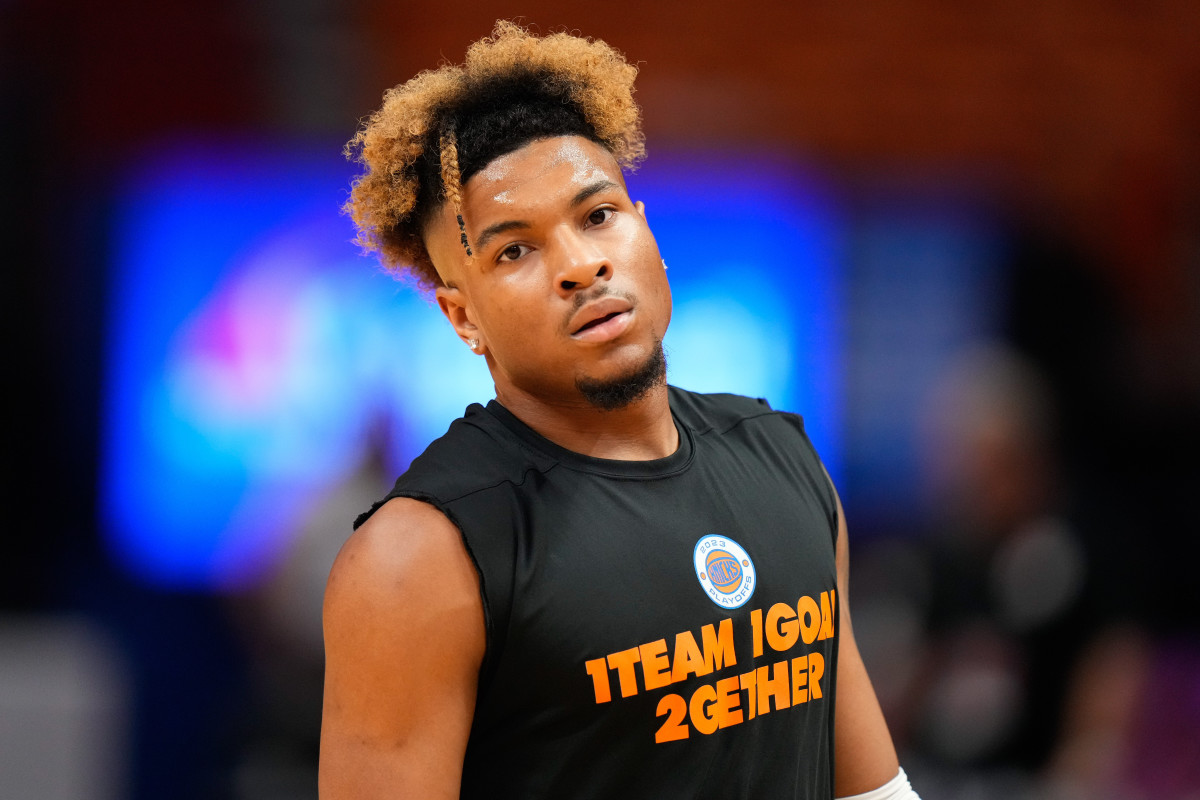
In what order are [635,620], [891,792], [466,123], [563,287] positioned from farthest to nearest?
[891,792]
[466,123]
[563,287]
[635,620]

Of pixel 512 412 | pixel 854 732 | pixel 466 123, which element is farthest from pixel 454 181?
pixel 854 732

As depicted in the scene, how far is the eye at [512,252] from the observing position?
1635 millimetres

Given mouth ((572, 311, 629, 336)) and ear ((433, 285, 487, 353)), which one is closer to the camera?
mouth ((572, 311, 629, 336))

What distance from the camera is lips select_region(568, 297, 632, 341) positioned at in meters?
1.57

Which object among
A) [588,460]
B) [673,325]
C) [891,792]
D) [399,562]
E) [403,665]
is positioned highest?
[673,325]

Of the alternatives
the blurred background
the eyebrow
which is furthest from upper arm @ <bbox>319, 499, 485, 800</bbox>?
the blurred background

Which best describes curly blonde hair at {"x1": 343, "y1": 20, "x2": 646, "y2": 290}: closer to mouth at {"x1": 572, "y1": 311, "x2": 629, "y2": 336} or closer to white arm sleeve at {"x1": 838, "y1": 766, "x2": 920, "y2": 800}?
mouth at {"x1": 572, "y1": 311, "x2": 629, "y2": 336}

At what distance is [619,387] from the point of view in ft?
5.24

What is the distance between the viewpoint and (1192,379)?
14.3ft

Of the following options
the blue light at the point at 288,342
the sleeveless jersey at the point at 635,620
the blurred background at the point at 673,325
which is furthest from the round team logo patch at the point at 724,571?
the blue light at the point at 288,342

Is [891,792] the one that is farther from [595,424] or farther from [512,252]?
[512,252]

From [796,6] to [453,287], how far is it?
10.4 ft

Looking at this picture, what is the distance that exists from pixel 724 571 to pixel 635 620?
0.17 metres

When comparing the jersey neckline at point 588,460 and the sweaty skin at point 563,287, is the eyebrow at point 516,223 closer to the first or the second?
the sweaty skin at point 563,287
